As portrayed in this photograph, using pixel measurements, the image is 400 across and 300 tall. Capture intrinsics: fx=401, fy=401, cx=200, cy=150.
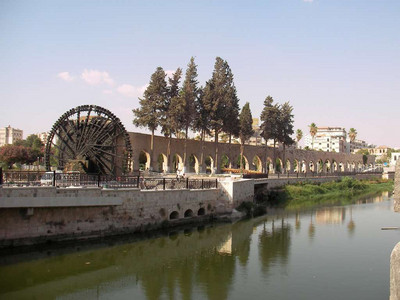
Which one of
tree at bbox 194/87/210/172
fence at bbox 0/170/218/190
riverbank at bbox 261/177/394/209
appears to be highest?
tree at bbox 194/87/210/172

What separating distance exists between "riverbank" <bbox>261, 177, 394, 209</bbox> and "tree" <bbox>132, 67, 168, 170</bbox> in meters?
11.5

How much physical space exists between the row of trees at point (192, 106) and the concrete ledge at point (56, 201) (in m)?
16.1

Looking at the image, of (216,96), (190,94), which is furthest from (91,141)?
(216,96)

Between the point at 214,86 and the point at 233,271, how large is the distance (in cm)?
2578

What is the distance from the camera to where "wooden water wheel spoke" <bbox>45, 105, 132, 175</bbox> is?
87.5 feet

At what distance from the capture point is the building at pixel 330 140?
126812 millimetres

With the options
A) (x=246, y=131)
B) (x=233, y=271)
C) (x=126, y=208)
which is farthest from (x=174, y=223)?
(x=246, y=131)

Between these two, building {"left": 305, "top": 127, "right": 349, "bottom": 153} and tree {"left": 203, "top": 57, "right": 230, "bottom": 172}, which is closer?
tree {"left": 203, "top": 57, "right": 230, "bottom": 172}

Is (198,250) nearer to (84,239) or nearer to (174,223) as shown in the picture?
(174,223)

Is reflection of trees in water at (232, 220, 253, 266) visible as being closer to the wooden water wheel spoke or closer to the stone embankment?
the stone embankment

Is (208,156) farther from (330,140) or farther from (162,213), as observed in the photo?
(330,140)

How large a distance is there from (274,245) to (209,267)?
499 centimetres

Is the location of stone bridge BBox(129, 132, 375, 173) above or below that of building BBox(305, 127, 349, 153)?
below

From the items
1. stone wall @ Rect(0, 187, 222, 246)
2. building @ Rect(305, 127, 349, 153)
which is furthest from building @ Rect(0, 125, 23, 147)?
stone wall @ Rect(0, 187, 222, 246)
